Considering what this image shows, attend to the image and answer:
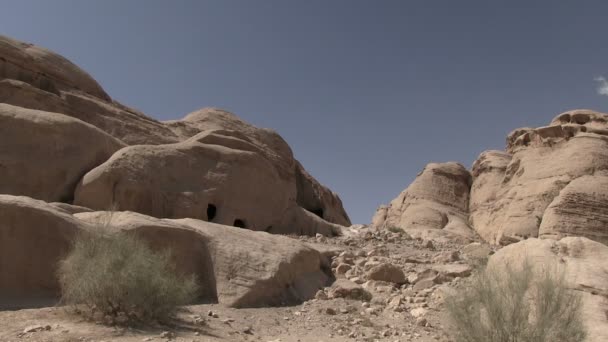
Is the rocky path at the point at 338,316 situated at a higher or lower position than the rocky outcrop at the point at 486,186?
lower

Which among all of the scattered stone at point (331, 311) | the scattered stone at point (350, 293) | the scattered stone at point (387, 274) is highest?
the scattered stone at point (387, 274)

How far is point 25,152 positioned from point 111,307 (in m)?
10.4

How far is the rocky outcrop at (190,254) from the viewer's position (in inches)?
335

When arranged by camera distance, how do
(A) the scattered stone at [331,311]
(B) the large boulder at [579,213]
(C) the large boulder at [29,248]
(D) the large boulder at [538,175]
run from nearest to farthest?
(C) the large boulder at [29,248]
(A) the scattered stone at [331,311]
(B) the large boulder at [579,213]
(D) the large boulder at [538,175]

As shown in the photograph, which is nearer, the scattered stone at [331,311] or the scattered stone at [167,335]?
the scattered stone at [167,335]

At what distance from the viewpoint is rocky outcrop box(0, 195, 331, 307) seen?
335 inches

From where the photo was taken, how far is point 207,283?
10.3 metres

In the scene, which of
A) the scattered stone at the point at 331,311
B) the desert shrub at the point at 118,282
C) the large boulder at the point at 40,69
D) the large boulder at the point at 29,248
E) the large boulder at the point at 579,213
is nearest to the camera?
the desert shrub at the point at 118,282

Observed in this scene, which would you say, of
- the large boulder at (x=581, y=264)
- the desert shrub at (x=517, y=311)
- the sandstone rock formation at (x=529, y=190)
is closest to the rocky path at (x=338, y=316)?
the large boulder at (x=581, y=264)

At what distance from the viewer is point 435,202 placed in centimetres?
4050

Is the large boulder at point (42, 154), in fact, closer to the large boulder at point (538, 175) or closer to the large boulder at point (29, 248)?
the large boulder at point (29, 248)

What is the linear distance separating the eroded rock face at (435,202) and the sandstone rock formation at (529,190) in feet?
0.24

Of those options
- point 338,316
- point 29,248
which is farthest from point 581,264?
point 29,248

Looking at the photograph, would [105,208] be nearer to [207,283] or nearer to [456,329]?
[207,283]
